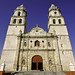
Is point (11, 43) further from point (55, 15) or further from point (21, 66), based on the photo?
point (55, 15)

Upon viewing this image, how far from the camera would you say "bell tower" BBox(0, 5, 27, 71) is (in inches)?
669

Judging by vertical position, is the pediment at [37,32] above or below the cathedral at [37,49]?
above

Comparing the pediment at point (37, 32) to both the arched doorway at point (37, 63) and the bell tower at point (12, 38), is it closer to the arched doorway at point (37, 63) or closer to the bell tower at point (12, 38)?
the bell tower at point (12, 38)

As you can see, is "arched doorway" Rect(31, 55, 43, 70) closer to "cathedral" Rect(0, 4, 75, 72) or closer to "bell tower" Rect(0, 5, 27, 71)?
"cathedral" Rect(0, 4, 75, 72)

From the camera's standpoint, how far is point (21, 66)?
1655 centimetres

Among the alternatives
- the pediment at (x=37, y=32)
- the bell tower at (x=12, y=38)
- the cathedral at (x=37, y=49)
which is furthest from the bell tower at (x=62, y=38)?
the bell tower at (x=12, y=38)

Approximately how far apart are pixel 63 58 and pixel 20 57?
930cm

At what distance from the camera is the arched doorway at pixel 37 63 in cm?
1692

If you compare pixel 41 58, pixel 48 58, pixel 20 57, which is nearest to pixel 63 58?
pixel 48 58

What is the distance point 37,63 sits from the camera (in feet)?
56.8

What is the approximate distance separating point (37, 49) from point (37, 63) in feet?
9.99

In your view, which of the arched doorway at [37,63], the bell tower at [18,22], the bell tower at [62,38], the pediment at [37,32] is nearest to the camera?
the arched doorway at [37,63]

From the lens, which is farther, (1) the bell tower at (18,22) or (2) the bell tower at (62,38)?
(1) the bell tower at (18,22)

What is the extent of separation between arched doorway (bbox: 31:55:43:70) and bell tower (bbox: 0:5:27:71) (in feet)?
14.1
